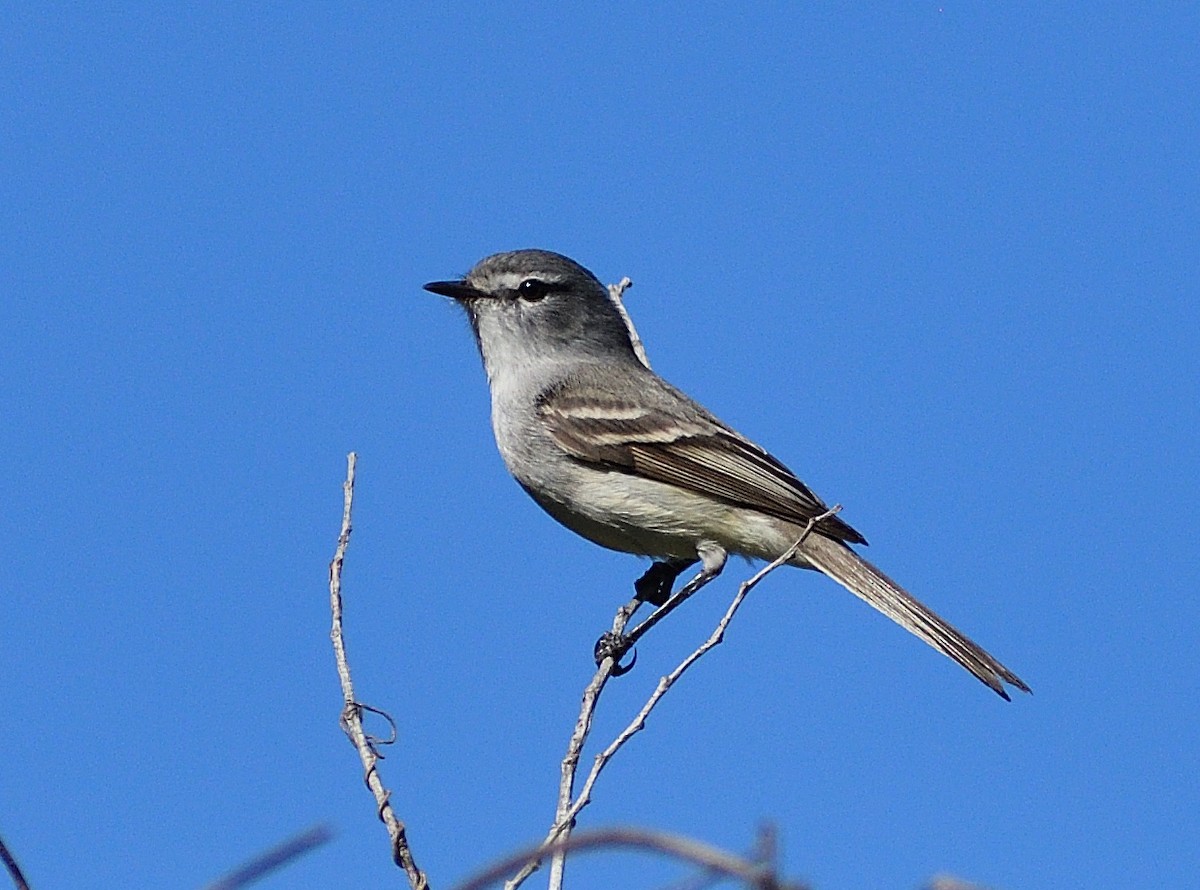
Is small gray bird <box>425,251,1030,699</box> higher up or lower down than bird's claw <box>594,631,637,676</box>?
higher up

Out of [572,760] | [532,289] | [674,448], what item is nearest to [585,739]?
[572,760]

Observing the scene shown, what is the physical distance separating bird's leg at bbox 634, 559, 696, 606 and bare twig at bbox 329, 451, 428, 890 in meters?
2.59

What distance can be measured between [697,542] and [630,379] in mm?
1202

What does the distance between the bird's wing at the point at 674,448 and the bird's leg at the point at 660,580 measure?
441 mm

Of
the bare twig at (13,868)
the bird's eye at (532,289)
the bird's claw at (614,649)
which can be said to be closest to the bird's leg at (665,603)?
the bird's claw at (614,649)

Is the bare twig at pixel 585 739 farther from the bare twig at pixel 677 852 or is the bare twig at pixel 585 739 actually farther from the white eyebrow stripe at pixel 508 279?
the white eyebrow stripe at pixel 508 279

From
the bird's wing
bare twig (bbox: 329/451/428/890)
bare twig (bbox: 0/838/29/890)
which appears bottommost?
bare twig (bbox: 0/838/29/890)

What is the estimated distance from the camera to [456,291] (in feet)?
25.4

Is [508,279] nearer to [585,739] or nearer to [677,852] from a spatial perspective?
[585,739]

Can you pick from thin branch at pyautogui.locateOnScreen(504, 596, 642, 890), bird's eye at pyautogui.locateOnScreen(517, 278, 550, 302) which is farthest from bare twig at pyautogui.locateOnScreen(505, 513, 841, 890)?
bird's eye at pyautogui.locateOnScreen(517, 278, 550, 302)

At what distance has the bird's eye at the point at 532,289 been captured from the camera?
7.75 metres

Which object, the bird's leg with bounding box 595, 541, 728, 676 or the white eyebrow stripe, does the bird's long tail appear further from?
the white eyebrow stripe

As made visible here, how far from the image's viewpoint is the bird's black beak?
7.74 metres

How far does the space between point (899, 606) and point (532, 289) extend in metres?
2.82
